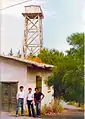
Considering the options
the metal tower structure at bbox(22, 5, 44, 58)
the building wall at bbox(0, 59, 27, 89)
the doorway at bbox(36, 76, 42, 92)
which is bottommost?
the doorway at bbox(36, 76, 42, 92)

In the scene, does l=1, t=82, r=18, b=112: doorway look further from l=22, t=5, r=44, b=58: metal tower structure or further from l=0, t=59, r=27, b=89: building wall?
l=22, t=5, r=44, b=58: metal tower structure

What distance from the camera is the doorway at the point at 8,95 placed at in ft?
49.0

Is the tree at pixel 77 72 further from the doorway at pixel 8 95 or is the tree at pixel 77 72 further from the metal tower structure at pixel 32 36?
the metal tower structure at pixel 32 36

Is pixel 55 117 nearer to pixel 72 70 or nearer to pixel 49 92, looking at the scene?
pixel 72 70

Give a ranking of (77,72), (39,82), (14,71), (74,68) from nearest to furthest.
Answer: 1. (77,72)
2. (74,68)
3. (14,71)
4. (39,82)

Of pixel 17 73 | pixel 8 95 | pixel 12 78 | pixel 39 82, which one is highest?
pixel 17 73

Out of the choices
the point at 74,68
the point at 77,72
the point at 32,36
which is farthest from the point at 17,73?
the point at 32,36

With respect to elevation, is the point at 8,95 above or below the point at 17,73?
below

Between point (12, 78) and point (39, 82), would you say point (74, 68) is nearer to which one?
point (12, 78)

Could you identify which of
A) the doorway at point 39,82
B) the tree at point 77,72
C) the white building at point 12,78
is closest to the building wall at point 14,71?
the white building at point 12,78

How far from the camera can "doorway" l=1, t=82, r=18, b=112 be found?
588 inches

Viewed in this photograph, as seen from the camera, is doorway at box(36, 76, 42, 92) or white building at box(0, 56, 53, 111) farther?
doorway at box(36, 76, 42, 92)

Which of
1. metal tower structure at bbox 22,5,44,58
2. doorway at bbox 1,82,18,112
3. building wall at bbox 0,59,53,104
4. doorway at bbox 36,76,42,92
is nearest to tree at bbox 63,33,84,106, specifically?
building wall at bbox 0,59,53,104

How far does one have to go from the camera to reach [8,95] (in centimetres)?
1499
